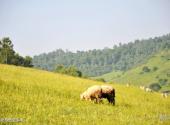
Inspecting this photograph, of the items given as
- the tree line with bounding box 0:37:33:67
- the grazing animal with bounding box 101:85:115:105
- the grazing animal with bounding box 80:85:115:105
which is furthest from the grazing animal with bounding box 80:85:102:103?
the tree line with bounding box 0:37:33:67

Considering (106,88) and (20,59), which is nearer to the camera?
(106,88)

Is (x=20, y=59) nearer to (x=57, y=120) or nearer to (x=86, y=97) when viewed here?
(x=86, y=97)

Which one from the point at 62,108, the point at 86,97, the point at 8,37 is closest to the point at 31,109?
the point at 62,108

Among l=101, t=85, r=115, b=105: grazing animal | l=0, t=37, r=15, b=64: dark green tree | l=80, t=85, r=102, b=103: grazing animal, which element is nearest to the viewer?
l=80, t=85, r=102, b=103: grazing animal

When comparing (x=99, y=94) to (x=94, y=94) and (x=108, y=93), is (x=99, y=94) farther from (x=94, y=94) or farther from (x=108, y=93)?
(x=108, y=93)

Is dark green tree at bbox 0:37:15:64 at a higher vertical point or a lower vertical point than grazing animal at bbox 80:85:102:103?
higher

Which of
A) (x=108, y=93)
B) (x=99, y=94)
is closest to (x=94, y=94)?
(x=99, y=94)

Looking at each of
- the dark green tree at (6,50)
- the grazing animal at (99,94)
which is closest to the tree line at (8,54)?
the dark green tree at (6,50)

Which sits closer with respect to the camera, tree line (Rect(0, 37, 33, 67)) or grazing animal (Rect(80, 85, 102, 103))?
grazing animal (Rect(80, 85, 102, 103))

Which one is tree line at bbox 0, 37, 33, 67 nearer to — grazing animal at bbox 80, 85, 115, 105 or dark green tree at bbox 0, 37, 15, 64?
dark green tree at bbox 0, 37, 15, 64

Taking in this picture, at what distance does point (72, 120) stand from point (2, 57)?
115359mm

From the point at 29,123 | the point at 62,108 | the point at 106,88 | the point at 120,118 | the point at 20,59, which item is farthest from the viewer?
the point at 20,59

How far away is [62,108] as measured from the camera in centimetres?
1872

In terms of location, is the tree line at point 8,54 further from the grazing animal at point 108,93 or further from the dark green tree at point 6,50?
the grazing animal at point 108,93
